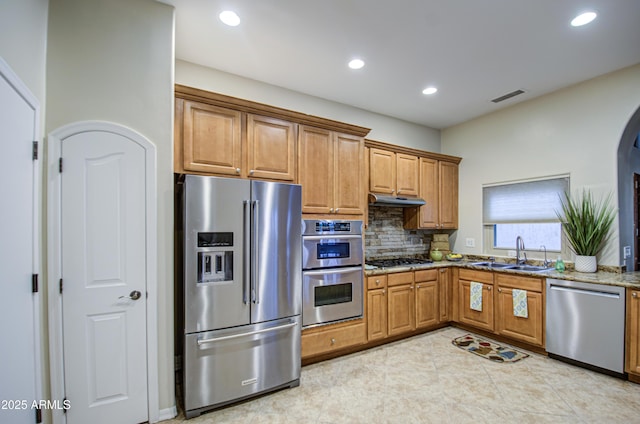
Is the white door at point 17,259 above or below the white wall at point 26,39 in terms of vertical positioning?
below

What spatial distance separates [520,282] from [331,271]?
222 centimetres

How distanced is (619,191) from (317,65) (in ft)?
11.5

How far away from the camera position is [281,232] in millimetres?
2533

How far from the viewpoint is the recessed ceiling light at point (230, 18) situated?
7.48ft

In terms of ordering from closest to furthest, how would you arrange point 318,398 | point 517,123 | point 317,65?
point 318,398 → point 317,65 → point 517,123

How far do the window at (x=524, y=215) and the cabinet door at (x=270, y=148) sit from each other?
316 centimetres

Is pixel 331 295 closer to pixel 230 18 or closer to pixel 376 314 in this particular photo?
pixel 376 314

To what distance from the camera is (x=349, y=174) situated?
11.0ft

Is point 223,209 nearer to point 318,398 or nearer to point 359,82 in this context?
point 318,398

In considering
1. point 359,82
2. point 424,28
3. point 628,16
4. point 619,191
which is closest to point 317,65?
point 359,82

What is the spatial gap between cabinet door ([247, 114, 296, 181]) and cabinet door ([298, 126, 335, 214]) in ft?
0.38

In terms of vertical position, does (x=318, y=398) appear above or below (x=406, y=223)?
below

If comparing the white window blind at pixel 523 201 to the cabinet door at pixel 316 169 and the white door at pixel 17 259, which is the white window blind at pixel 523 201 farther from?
the white door at pixel 17 259

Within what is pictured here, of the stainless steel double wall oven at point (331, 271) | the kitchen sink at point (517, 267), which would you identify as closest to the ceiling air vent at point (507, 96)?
the kitchen sink at point (517, 267)
